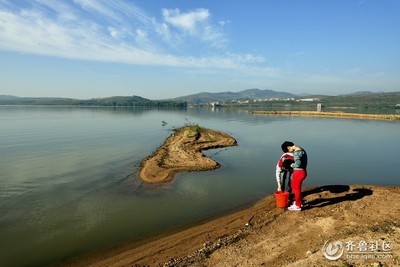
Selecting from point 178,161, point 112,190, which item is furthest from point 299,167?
point 178,161

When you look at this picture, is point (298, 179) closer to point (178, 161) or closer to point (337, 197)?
point (337, 197)

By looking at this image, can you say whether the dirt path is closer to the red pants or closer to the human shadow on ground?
the human shadow on ground

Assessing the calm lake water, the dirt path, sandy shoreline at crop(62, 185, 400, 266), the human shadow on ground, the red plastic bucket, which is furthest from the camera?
the dirt path

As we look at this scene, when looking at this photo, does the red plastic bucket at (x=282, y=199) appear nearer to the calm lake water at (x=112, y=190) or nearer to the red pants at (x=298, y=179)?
the red pants at (x=298, y=179)

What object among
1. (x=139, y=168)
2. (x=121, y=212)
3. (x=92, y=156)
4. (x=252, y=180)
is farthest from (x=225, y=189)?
(x=92, y=156)

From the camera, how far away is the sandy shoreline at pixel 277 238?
24.1 feet

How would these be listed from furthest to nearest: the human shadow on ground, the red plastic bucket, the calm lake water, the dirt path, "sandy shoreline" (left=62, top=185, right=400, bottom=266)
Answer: the dirt path, the human shadow on ground, the red plastic bucket, the calm lake water, "sandy shoreline" (left=62, top=185, right=400, bottom=266)

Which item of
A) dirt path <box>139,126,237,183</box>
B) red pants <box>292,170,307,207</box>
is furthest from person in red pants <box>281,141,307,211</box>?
dirt path <box>139,126,237,183</box>

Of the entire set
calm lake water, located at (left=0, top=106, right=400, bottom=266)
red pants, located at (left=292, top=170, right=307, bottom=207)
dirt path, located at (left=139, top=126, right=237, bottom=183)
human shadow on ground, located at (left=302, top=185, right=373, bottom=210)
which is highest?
red pants, located at (left=292, top=170, right=307, bottom=207)

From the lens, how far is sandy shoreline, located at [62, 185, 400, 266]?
7.35 meters

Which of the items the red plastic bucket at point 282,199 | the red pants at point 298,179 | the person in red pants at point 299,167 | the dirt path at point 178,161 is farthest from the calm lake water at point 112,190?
the person in red pants at point 299,167

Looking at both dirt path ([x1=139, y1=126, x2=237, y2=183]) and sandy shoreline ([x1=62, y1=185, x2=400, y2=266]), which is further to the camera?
dirt path ([x1=139, y1=126, x2=237, y2=183])

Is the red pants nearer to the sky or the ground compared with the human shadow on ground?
nearer to the sky

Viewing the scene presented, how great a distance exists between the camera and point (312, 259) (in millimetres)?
6902
